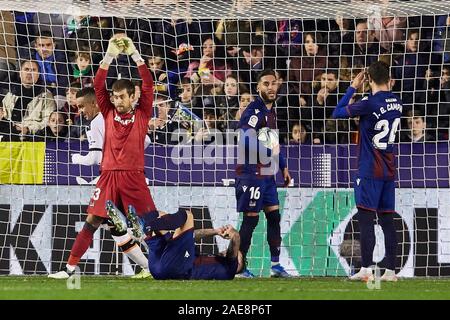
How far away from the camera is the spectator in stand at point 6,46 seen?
49.2 feet

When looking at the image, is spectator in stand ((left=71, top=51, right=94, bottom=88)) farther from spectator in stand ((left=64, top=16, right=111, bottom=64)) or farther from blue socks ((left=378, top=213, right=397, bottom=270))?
blue socks ((left=378, top=213, right=397, bottom=270))

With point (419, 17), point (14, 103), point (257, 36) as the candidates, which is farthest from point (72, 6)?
point (419, 17)

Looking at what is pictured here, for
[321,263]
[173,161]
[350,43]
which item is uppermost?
[350,43]

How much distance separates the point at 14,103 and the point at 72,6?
159 cm

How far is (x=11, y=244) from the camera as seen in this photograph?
14375mm

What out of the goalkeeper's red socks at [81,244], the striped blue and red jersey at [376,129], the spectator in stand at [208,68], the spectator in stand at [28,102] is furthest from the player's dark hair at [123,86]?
the spectator in stand at [208,68]

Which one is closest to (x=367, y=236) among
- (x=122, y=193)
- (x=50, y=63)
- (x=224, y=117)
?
(x=122, y=193)

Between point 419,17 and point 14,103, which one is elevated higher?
point 419,17

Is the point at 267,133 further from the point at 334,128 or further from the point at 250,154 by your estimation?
the point at 334,128

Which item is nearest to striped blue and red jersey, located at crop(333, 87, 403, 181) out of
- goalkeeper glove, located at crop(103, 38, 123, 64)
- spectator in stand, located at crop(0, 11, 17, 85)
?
goalkeeper glove, located at crop(103, 38, 123, 64)

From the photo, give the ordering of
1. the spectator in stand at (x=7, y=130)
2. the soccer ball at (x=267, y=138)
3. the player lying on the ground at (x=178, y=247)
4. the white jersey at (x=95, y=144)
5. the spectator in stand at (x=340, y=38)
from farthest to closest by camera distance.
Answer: the spectator in stand at (x=340, y=38) → the spectator in stand at (x=7, y=130) → the soccer ball at (x=267, y=138) → the white jersey at (x=95, y=144) → the player lying on the ground at (x=178, y=247)

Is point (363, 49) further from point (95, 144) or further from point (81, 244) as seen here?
point (81, 244)

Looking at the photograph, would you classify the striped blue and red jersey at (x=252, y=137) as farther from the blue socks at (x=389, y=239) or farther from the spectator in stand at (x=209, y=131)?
the blue socks at (x=389, y=239)

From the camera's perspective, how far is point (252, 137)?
1355 cm
